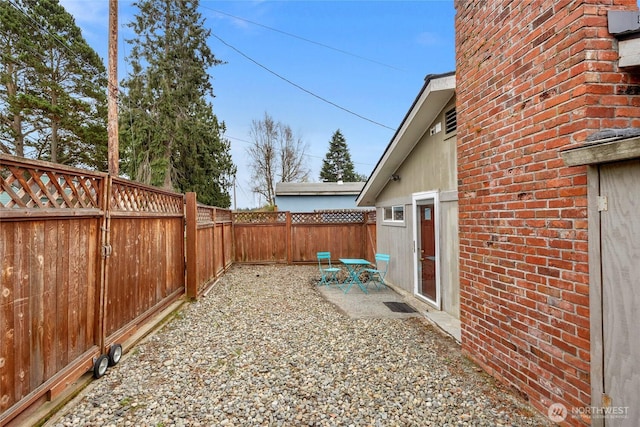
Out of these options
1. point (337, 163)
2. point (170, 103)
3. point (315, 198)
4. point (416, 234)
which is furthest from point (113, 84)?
point (337, 163)

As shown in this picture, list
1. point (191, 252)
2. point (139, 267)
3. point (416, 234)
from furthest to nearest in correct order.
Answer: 1. point (416, 234)
2. point (191, 252)
3. point (139, 267)

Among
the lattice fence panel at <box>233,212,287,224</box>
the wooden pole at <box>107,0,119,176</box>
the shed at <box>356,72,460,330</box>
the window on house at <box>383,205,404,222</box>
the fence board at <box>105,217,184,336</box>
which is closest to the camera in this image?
the fence board at <box>105,217,184,336</box>

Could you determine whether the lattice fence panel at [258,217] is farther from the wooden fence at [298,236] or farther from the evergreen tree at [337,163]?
the evergreen tree at [337,163]

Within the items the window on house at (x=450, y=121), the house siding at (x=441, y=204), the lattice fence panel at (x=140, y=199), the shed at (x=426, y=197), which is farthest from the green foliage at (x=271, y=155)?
the window on house at (x=450, y=121)

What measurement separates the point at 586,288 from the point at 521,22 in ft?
7.20

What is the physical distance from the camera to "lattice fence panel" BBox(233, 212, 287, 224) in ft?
37.1

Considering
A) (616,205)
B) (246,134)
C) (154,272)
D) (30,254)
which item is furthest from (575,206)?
(246,134)

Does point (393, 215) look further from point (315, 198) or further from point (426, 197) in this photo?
point (315, 198)

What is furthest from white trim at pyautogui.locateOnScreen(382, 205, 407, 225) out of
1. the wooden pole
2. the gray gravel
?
the wooden pole

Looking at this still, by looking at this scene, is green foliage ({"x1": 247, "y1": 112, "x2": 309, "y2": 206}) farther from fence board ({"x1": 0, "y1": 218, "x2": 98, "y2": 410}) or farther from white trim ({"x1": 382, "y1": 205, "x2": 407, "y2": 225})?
fence board ({"x1": 0, "y1": 218, "x2": 98, "y2": 410})

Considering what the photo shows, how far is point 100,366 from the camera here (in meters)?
3.03

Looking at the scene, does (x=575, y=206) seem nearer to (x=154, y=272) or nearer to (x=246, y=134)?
(x=154, y=272)

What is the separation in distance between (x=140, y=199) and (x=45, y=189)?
182cm

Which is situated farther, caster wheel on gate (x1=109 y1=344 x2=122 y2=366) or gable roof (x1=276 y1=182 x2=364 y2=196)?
gable roof (x1=276 y1=182 x2=364 y2=196)
